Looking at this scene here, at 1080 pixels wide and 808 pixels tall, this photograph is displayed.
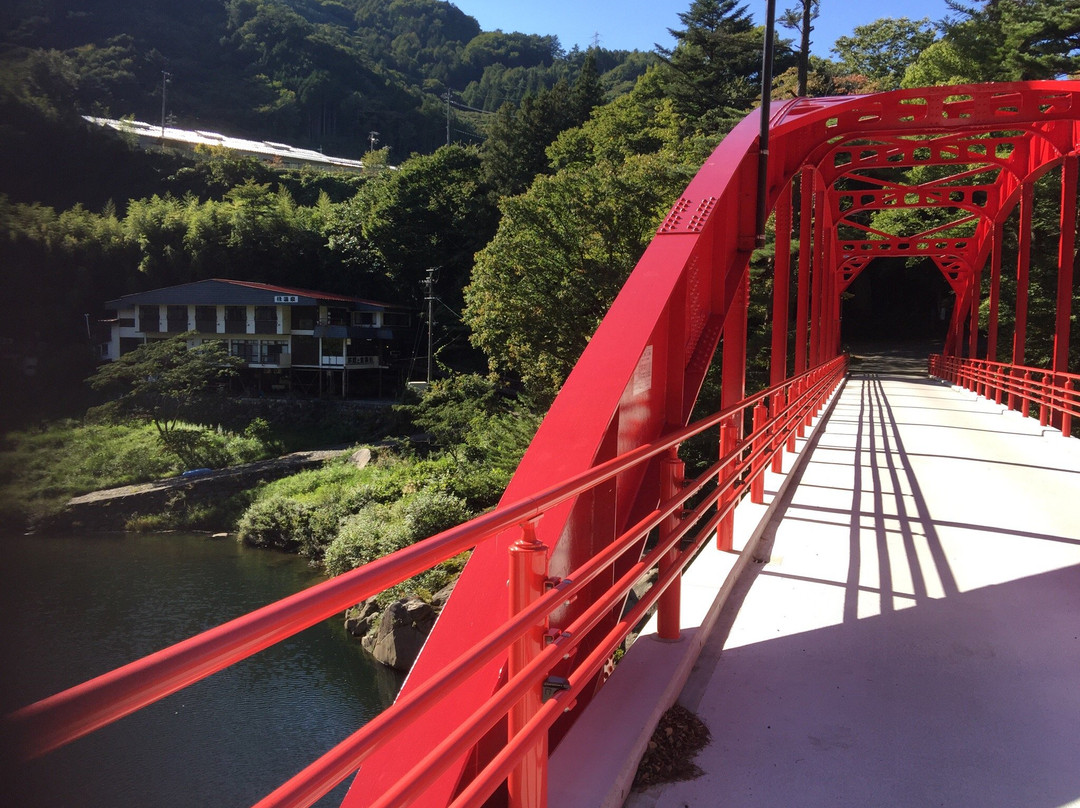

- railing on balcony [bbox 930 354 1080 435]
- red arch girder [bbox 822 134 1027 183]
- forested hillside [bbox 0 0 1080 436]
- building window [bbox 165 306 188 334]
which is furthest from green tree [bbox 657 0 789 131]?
building window [bbox 165 306 188 334]

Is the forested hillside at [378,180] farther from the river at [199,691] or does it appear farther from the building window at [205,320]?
the river at [199,691]

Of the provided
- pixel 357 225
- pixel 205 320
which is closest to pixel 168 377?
pixel 205 320

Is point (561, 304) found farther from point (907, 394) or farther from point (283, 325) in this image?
point (283, 325)

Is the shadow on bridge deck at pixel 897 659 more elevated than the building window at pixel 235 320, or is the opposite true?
→ the building window at pixel 235 320

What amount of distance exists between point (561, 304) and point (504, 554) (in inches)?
894

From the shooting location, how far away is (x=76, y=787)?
11.4 meters

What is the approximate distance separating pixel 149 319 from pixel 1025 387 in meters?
40.2

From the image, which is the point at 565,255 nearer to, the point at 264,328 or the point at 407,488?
the point at 407,488

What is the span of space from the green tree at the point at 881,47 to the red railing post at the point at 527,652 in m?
52.1

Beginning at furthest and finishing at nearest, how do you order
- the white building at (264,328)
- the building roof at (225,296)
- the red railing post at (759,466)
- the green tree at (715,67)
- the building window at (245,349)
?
the building window at (245,349) < the white building at (264,328) < the building roof at (225,296) < the green tree at (715,67) < the red railing post at (759,466)

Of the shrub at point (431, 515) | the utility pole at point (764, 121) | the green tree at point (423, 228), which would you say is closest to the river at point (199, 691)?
the shrub at point (431, 515)

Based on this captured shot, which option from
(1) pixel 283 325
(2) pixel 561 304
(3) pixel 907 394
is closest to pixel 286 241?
(1) pixel 283 325

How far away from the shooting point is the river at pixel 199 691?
12.1 m

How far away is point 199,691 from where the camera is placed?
602 inches
